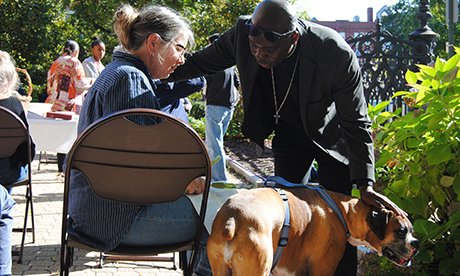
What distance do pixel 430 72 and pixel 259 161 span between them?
6.27 m

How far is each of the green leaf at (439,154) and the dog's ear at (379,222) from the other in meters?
0.62

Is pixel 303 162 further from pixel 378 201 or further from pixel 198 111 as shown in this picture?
pixel 198 111

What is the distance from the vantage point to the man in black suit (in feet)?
7.32

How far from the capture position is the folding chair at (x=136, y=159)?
178cm

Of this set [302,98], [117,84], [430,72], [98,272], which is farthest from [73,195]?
[430,72]

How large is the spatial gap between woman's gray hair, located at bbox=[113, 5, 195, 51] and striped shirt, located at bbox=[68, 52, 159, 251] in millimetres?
307

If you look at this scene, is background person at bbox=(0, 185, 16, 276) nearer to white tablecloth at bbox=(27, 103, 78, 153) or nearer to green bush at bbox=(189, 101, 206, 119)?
white tablecloth at bbox=(27, 103, 78, 153)

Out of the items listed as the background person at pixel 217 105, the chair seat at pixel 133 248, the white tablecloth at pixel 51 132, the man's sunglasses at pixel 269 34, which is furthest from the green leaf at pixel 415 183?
the white tablecloth at pixel 51 132

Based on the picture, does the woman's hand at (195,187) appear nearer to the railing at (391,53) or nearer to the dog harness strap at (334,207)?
the dog harness strap at (334,207)

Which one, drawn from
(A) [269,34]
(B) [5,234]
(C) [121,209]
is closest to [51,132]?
(B) [5,234]

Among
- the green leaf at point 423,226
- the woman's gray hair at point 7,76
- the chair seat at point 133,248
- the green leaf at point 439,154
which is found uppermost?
the woman's gray hair at point 7,76

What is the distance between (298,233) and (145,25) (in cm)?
132

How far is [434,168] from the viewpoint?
8.10ft

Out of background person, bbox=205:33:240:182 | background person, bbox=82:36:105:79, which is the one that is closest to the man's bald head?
background person, bbox=205:33:240:182
